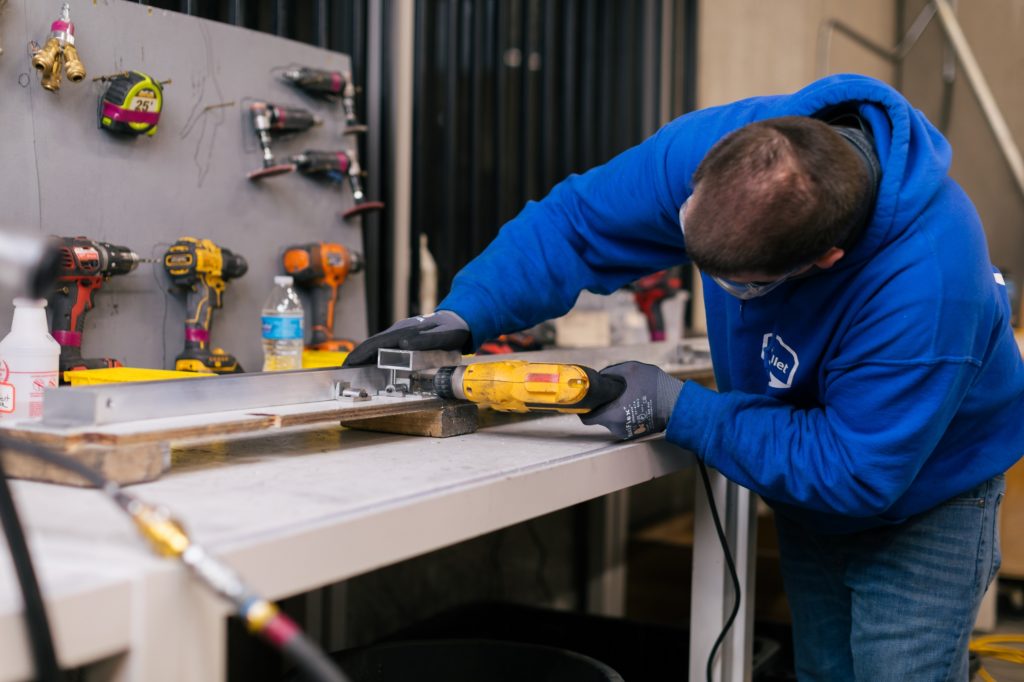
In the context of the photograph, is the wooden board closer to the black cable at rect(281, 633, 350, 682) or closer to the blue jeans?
the black cable at rect(281, 633, 350, 682)

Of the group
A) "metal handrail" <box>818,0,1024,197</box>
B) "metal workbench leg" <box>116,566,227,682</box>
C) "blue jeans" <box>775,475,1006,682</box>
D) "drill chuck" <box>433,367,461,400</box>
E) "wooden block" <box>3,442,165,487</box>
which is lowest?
"blue jeans" <box>775,475,1006,682</box>

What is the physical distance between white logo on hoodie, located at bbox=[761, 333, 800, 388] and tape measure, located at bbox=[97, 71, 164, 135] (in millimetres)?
967

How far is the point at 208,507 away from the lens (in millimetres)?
791

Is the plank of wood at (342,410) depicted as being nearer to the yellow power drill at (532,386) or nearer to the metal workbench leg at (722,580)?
the yellow power drill at (532,386)

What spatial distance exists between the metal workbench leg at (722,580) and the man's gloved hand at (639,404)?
0.23m

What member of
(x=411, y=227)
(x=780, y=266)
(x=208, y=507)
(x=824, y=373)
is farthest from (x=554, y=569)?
(x=208, y=507)

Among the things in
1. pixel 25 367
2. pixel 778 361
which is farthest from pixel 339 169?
pixel 778 361

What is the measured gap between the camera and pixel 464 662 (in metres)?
1.31

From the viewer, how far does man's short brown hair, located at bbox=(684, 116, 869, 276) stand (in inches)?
38.9

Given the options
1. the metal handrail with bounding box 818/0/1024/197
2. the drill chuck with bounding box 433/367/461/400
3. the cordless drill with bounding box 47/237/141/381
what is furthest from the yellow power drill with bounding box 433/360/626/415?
the metal handrail with bounding box 818/0/1024/197

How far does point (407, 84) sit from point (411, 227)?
309mm

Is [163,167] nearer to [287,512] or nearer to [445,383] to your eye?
[445,383]

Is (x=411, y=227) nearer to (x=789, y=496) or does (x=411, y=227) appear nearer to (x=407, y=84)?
(x=407, y=84)

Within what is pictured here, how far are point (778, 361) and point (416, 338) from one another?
0.46 metres
